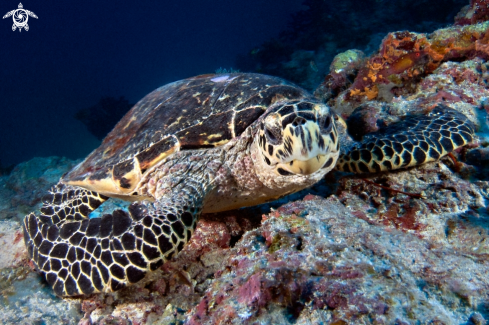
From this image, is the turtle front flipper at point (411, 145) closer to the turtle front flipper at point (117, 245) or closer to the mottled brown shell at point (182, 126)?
the mottled brown shell at point (182, 126)

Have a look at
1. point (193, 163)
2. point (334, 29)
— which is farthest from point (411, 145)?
point (334, 29)

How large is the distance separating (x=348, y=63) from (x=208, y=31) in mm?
91538

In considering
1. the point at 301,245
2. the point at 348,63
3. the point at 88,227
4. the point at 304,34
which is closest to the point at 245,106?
the point at 301,245

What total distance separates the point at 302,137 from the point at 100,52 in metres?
101

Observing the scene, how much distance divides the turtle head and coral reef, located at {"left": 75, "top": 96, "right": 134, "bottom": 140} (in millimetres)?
18165

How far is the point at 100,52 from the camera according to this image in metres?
81.9

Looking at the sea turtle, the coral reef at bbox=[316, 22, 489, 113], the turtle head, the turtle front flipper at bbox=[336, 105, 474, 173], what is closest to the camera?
the turtle head

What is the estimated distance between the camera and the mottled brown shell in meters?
2.46

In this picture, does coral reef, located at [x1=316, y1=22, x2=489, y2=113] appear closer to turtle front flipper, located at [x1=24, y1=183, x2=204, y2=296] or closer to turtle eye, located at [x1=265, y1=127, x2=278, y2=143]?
turtle eye, located at [x1=265, y1=127, x2=278, y2=143]

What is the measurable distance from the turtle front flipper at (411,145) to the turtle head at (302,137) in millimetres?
596

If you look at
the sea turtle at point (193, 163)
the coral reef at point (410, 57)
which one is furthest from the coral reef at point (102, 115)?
the coral reef at point (410, 57)

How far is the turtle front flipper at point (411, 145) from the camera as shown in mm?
2121

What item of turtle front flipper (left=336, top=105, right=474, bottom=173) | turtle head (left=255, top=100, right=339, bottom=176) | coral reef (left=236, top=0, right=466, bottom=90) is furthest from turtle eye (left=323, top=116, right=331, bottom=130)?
coral reef (left=236, top=0, right=466, bottom=90)

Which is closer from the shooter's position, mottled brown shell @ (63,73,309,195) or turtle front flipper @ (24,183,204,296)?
turtle front flipper @ (24,183,204,296)
